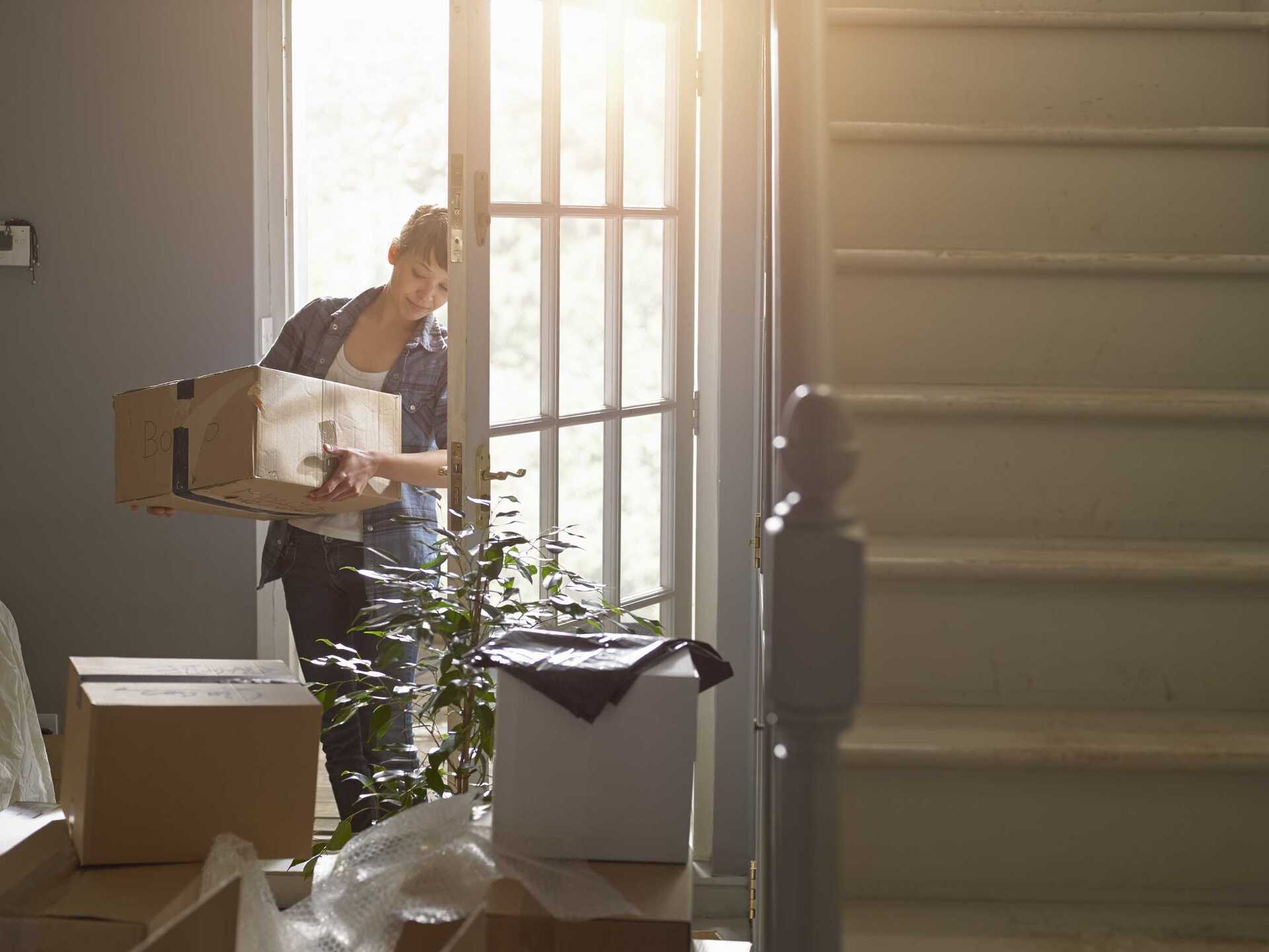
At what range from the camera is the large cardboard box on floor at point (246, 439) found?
186 centimetres

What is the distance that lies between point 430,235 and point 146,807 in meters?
1.33

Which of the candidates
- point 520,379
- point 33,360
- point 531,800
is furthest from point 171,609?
point 531,800

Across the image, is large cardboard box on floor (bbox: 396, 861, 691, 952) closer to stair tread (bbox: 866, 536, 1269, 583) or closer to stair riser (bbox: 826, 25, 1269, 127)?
stair tread (bbox: 866, 536, 1269, 583)

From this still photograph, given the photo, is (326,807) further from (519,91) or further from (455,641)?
(519,91)

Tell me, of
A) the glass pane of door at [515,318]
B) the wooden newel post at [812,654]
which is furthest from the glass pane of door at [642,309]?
the wooden newel post at [812,654]

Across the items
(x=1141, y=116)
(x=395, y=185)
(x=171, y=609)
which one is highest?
(x=395, y=185)

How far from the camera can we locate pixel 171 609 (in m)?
3.49

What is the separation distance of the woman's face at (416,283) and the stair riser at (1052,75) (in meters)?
0.86

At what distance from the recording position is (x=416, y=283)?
2328 millimetres

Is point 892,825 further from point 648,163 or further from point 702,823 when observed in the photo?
point 648,163

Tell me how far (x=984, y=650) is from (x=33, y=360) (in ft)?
9.84

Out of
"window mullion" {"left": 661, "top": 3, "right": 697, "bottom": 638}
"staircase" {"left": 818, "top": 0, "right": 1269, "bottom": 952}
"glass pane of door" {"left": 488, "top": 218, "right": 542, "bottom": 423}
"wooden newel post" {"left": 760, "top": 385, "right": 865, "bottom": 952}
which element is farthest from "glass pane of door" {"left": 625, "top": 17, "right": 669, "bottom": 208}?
"wooden newel post" {"left": 760, "top": 385, "right": 865, "bottom": 952}

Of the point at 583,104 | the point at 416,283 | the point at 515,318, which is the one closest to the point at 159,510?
the point at 416,283

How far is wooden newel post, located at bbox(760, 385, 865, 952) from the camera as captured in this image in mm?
727
